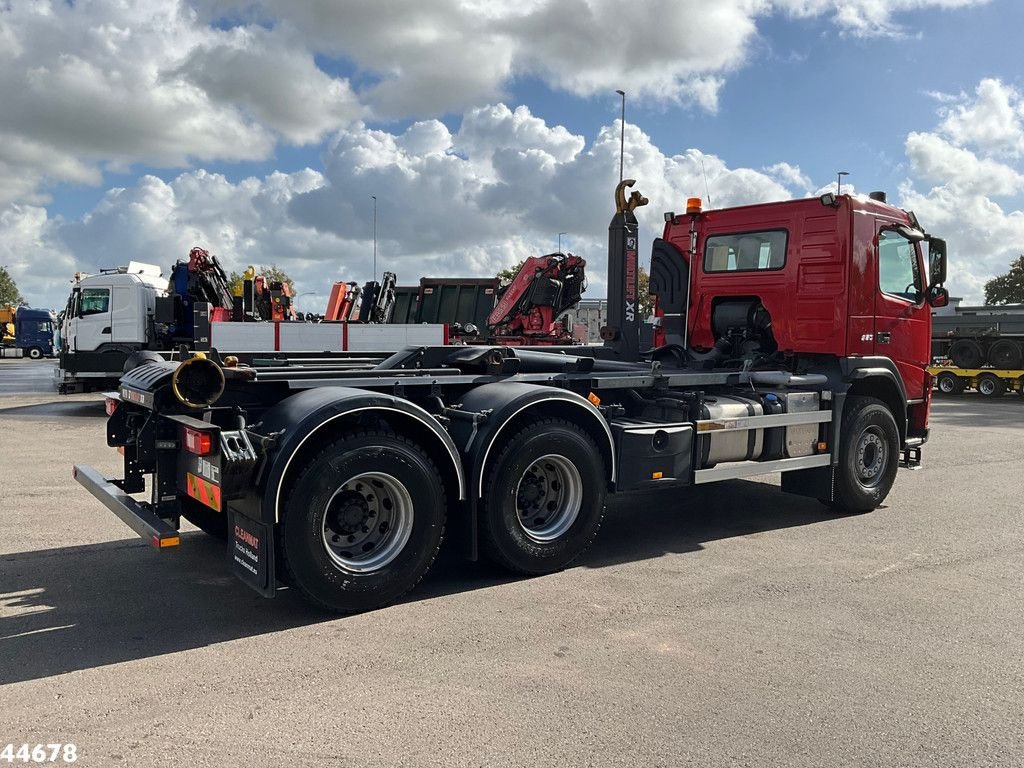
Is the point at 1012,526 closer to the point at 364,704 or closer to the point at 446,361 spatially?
the point at 446,361

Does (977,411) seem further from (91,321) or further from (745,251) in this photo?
(91,321)

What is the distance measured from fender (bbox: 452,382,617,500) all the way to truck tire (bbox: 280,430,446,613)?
0.28 metres

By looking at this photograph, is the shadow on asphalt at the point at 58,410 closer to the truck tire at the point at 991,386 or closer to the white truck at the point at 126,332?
the white truck at the point at 126,332

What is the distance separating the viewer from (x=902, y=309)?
336 inches

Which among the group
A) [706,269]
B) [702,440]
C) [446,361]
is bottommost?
[702,440]

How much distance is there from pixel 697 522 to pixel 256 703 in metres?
4.82

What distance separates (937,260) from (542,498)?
5331mm

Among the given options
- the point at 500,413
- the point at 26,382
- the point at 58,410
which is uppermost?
the point at 500,413

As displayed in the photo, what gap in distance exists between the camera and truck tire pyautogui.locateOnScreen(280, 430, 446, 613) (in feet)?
15.9

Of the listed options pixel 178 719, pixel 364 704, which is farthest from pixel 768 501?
pixel 178 719

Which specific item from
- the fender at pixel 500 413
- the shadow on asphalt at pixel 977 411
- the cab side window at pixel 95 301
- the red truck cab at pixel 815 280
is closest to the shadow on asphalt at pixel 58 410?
the cab side window at pixel 95 301

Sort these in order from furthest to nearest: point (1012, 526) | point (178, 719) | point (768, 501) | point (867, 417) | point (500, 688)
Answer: point (768, 501), point (867, 417), point (1012, 526), point (500, 688), point (178, 719)

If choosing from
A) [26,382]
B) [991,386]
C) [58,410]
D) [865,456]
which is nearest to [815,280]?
[865,456]

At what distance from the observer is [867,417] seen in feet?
27.2
